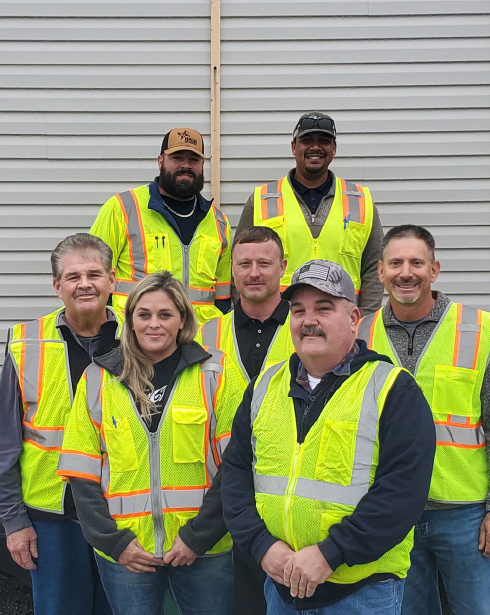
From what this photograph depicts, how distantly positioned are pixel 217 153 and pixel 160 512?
2.64 meters

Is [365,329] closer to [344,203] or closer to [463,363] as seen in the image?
[463,363]

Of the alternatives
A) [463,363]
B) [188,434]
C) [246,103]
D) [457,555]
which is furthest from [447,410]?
[246,103]

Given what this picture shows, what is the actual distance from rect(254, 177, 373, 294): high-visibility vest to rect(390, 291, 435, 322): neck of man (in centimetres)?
94

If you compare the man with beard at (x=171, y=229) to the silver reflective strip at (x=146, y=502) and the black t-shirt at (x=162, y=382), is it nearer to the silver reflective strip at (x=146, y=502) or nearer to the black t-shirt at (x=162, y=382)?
the black t-shirt at (x=162, y=382)

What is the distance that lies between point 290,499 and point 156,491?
59cm

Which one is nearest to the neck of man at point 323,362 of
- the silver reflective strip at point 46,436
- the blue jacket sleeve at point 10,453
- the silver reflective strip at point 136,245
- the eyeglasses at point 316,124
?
the silver reflective strip at point 46,436

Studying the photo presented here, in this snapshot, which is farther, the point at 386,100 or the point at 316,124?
the point at 386,100

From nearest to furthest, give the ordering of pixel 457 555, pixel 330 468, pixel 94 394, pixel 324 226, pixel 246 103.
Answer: pixel 330 468 < pixel 94 394 < pixel 457 555 < pixel 324 226 < pixel 246 103

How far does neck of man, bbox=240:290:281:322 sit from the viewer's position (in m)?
3.14

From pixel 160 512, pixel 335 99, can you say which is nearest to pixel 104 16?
pixel 335 99

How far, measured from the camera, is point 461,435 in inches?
108

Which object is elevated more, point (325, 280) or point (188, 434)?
point (325, 280)

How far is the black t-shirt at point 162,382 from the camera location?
2.52 m

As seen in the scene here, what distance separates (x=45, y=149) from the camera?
445 cm
